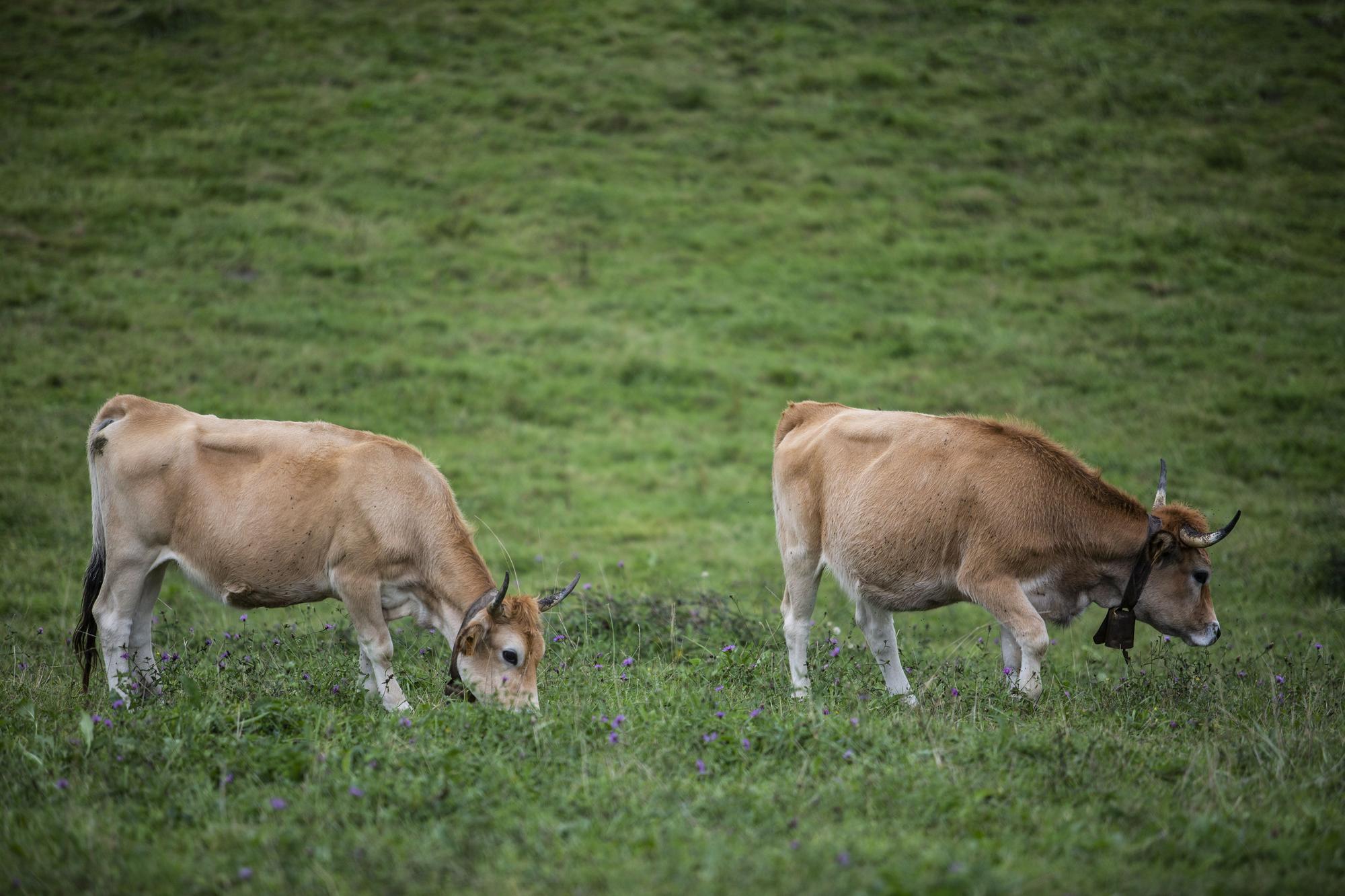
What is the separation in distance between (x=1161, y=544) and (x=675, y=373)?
11300mm

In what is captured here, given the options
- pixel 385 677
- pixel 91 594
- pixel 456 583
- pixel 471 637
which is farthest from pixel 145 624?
pixel 471 637

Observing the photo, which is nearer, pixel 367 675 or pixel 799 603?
pixel 367 675

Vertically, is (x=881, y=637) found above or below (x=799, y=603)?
below

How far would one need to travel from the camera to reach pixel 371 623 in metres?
7.26

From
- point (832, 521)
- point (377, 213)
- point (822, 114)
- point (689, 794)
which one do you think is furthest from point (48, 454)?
point (822, 114)

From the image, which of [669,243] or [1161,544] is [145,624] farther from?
[669,243]

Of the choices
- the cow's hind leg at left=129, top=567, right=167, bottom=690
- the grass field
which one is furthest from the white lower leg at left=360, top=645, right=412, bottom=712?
the cow's hind leg at left=129, top=567, right=167, bottom=690

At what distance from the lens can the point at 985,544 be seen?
729 centimetres

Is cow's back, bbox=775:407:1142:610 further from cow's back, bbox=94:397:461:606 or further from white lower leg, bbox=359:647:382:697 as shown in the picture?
white lower leg, bbox=359:647:382:697

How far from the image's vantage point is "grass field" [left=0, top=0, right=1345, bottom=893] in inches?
195

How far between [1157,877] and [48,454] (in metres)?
14.0

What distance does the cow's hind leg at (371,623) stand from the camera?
7.20 m

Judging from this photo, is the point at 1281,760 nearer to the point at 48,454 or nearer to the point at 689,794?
the point at 689,794

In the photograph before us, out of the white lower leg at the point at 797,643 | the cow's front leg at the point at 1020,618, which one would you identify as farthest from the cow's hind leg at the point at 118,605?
the cow's front leg at the point at 1020,618
